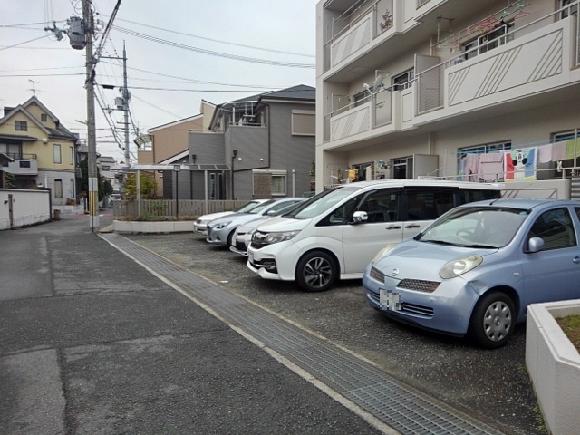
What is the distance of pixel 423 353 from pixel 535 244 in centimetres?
163

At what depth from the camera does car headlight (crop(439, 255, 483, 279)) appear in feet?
14.6

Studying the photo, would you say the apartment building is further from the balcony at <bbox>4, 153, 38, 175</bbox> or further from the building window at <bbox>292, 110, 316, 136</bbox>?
the balcony at <bbox>4, 153, 38, 175</bbox>

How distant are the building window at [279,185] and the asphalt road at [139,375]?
16240 mm

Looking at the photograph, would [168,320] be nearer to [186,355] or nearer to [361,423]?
[186,355]

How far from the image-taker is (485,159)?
1027 cm

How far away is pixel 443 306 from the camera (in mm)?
4355

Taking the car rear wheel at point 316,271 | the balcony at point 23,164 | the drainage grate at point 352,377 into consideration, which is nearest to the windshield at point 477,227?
the car rear wheel at point 316,271

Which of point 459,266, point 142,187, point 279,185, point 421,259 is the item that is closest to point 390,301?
point 421,259

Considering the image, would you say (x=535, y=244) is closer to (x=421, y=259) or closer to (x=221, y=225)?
(x=421, y=259)

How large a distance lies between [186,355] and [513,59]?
27.5 ft

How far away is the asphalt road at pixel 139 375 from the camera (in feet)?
10.3

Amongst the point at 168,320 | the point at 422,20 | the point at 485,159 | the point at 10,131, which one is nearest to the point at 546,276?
the point at 168,320

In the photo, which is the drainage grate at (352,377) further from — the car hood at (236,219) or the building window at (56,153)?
the building window at (56,153)

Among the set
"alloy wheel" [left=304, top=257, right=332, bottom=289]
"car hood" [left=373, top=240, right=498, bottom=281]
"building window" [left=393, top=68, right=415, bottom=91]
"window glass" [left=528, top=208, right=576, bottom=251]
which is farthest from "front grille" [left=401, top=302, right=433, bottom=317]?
"building window" [left=393, top=68, right=415, bottom=91]
